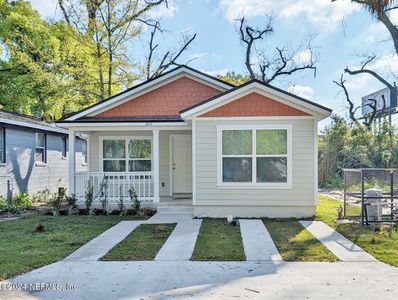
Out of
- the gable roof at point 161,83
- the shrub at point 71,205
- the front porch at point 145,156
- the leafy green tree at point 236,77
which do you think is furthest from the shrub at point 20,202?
the leafy green tree at point 236,77

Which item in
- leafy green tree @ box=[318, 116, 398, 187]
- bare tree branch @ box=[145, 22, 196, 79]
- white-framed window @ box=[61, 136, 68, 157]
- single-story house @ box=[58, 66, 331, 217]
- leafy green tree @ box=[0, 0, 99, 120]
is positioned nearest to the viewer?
single-story house @ box=[58, 66, 331, 217]

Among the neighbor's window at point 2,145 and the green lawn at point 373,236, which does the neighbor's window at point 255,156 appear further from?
the neighbor's window at point 2,145

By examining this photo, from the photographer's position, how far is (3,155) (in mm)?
14039

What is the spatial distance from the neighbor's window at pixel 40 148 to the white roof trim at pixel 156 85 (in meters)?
4.85

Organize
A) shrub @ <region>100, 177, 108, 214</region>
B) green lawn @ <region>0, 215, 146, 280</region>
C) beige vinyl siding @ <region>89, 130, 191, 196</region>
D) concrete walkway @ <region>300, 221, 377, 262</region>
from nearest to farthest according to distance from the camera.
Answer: green lawn @ <region>0, 215, 146, 280</region>, concrete walkway @ <region>300, 221, 377, 262</region>, shrub @ <region>100, 177, 108, 214</region>, beige vinyl siding @ <region>89, 130, 191, 196</region>

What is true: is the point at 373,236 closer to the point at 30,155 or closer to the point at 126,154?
the point at 126,154

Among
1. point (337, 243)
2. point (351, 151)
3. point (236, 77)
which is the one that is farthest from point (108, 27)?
point (337, 243)

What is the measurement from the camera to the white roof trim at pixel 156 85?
13.3m

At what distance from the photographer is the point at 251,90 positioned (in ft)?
35.2

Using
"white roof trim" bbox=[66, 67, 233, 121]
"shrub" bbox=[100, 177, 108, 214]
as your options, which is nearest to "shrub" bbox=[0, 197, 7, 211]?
"shrub" bbox=[100, 177, 108, 214]

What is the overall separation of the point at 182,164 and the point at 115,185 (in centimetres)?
248

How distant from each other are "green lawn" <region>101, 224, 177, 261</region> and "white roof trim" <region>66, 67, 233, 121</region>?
5440 millimetres

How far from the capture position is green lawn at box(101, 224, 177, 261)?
6.47 meters

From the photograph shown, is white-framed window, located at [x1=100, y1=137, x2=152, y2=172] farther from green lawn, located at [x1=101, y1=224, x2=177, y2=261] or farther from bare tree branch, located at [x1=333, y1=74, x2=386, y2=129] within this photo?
bare tree branch, located at [x1=333, y1=74, x2=386, y2=129]
